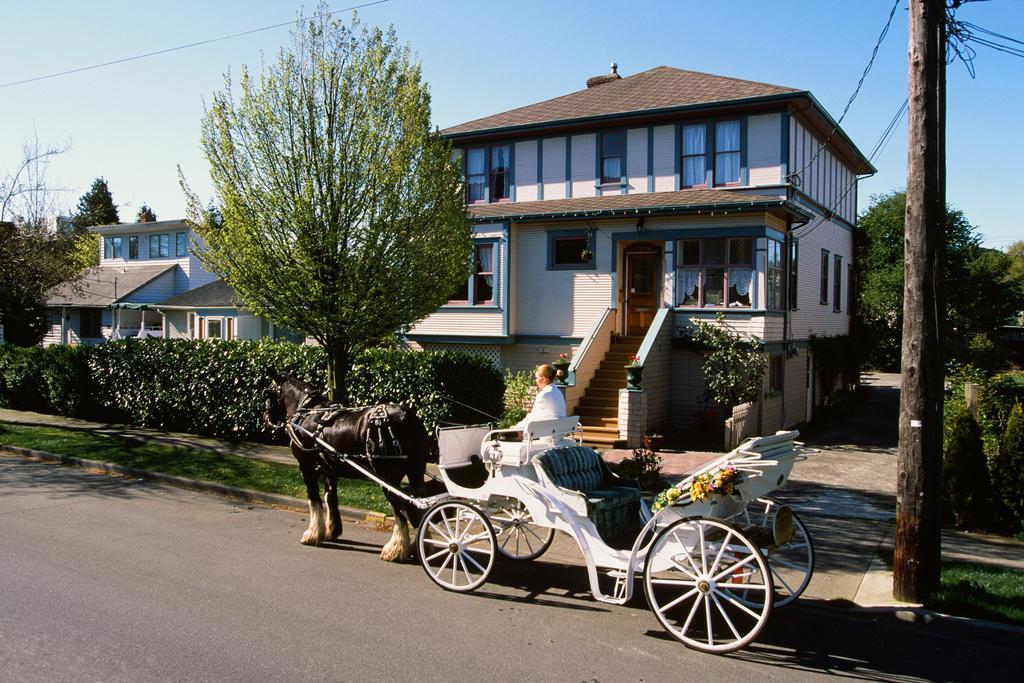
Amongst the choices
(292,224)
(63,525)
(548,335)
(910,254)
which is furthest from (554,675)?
(548,335)

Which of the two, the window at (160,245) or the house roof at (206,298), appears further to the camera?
the window at (160,245)

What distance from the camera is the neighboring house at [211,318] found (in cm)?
3484

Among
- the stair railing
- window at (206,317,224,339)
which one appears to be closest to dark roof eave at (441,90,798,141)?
the stair railing

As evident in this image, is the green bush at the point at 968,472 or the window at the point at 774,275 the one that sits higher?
the window at the point at 774,275

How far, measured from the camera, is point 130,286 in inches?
1618

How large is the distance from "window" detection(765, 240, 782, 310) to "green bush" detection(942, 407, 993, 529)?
376 inches

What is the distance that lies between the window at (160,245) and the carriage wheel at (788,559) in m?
41.0

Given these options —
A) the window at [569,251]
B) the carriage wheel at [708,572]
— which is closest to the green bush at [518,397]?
the window at [569,251]

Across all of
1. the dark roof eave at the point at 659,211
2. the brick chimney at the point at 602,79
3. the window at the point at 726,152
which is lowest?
the dark roof eave at the point at 659,211

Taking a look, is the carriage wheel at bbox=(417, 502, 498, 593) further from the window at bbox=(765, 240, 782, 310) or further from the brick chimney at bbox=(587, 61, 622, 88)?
the brick chimney at bbox=(587, 61, 622, 88)

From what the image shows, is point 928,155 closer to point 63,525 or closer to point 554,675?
point 554,675

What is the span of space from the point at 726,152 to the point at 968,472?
12.0m

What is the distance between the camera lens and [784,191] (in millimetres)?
19500

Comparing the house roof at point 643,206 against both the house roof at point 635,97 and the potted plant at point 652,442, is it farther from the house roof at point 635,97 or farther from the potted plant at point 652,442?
the potted plant at point 652,442
